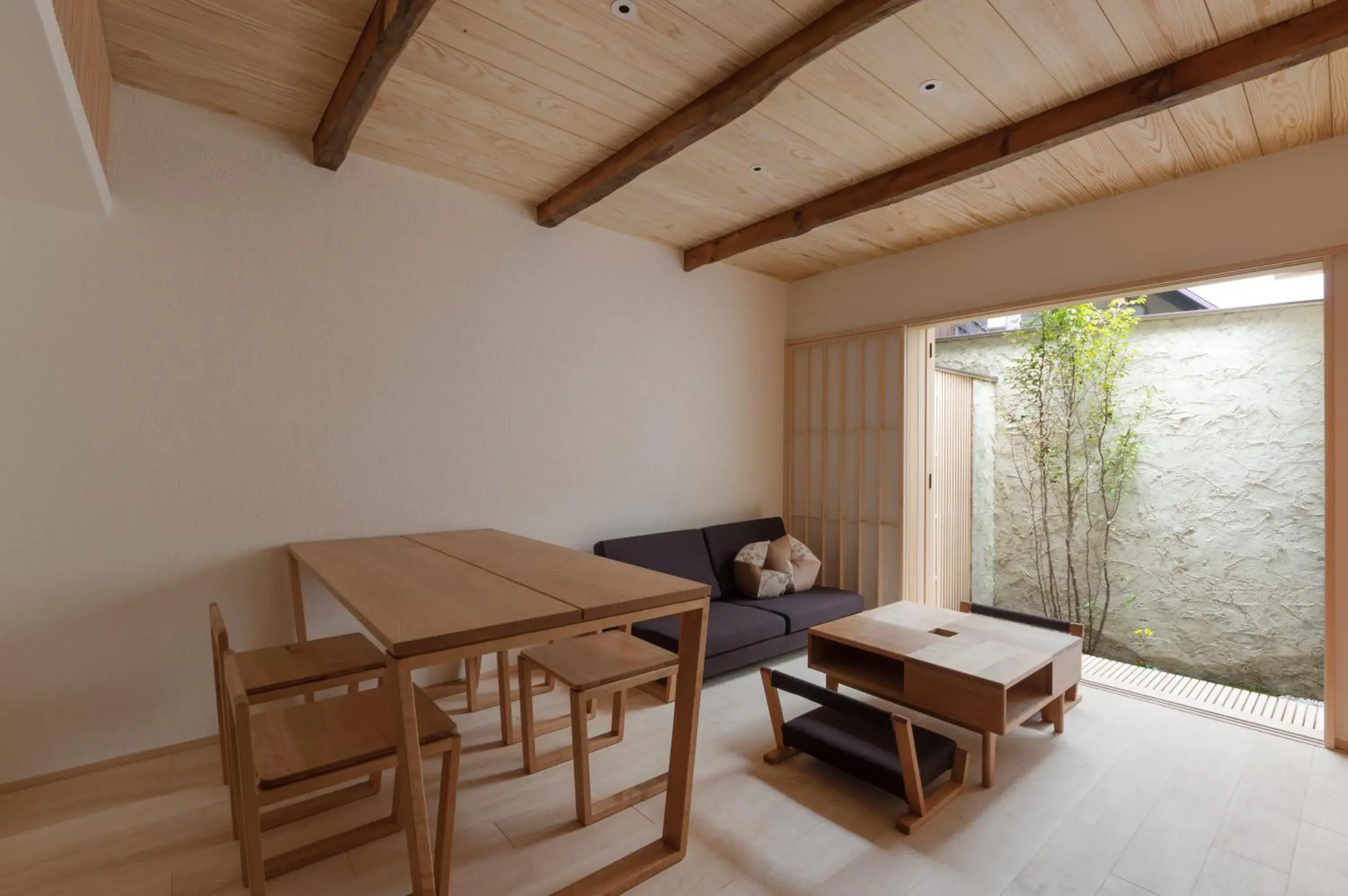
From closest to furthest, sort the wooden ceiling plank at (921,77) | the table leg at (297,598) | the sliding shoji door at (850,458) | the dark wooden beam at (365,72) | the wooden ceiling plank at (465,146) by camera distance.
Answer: the dark wooden beam at (365,72) < the wooden ceiling plank at (921,77) < the wooden ceiling plank at (465,146) < the table leg at (297,598) < the sliding shoji door at (850,458)

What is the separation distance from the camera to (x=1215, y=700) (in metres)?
2.88

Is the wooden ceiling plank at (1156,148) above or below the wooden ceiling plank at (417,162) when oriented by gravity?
below

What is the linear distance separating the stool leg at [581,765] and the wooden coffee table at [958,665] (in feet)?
3.74

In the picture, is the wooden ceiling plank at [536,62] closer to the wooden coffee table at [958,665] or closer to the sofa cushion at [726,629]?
the sofa cushion at [726,629]

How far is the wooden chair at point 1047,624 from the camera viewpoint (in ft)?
8.80

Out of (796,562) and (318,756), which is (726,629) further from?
(318,756)

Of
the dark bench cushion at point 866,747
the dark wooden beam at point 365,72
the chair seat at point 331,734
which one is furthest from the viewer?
the dark bench cushion at point 866,747

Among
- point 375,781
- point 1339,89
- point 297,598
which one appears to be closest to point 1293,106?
point 1339,89

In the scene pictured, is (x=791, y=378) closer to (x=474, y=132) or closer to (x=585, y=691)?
(x=474, y=132)

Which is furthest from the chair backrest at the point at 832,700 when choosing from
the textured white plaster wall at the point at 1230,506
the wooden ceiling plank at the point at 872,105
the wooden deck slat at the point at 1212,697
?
the textured white plaster wall at the point at 1230,506

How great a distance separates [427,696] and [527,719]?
405mm

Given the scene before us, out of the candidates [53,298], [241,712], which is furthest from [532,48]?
[241,712]

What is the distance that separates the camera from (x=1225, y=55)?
1.86 meters

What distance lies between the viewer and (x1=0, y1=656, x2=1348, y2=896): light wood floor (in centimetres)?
165
